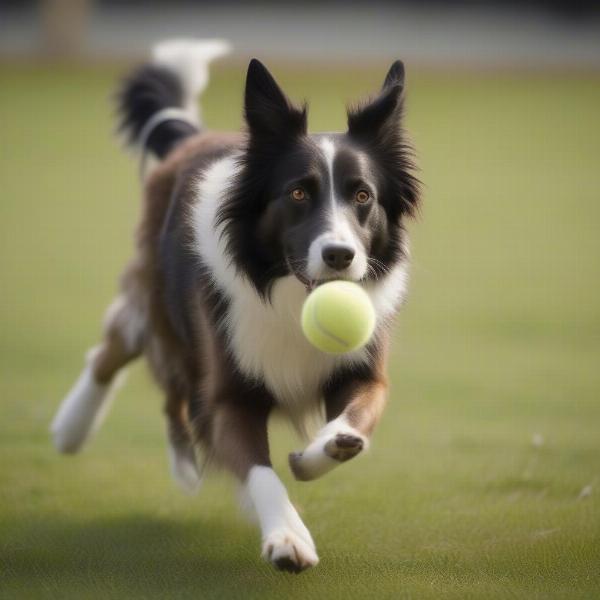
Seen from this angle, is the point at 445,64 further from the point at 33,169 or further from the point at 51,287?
the point at 51,287

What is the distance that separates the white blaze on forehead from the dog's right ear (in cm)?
35

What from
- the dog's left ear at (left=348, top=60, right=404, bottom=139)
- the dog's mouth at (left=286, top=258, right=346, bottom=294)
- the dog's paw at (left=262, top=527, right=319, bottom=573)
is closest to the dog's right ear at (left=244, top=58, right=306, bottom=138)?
the dog's left ear at (left=348, top=60, right=404, bottom=139)

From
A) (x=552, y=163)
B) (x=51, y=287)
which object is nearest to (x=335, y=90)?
(x=552, y=163)

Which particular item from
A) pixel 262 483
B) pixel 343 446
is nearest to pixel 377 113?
pixel 343 446

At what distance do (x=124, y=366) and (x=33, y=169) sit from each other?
13224 millimetres

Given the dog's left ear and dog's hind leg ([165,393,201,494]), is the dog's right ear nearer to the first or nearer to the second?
the dog's left ear

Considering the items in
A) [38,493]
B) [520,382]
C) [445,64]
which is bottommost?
[445,64]

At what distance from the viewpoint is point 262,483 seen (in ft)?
15.9

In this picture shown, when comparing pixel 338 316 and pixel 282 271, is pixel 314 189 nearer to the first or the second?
pixel 282 271

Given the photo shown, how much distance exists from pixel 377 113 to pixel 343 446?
1513 millimetres

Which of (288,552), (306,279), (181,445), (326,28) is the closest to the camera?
A: (288,552)

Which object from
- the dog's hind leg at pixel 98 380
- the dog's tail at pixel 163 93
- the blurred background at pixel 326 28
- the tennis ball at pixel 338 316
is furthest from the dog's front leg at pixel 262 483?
the blurred background at pixel 326 28

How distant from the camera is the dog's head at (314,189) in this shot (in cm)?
491

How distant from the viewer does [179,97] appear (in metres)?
7.77
